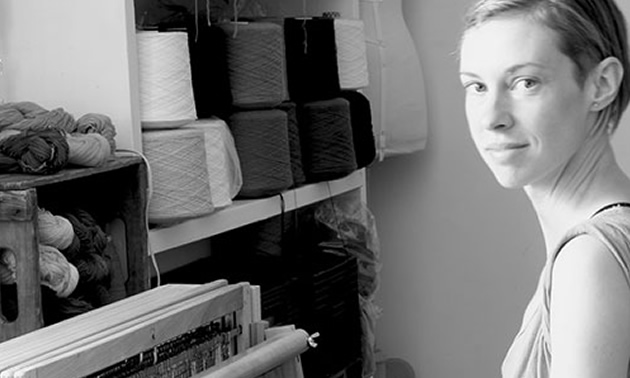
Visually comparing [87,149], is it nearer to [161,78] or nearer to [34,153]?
[34,153]

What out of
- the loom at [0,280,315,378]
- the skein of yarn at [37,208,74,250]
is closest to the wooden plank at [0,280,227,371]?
the loom at [0,280,315,378]

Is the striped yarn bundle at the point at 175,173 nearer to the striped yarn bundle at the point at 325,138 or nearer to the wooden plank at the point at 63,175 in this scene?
the wooden plank at the point at 63,175

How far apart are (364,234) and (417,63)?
2.00 ft

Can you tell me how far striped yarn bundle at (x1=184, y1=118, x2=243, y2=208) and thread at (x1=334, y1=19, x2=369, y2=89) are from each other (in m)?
0.62

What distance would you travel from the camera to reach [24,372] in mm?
1212

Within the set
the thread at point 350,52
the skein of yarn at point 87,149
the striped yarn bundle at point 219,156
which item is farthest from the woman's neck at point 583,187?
the thread at point 350,52

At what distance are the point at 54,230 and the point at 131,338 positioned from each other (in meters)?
0.48

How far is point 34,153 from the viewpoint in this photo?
5.95ft

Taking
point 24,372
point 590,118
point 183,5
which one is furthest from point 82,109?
point 590,118

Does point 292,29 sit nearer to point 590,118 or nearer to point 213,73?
point 213,73

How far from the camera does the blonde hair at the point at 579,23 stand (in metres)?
0.99

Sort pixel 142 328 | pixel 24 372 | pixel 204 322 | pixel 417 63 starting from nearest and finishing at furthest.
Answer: pixel 24 372 → pixel 142 328 → pixel 204 322 → pixel 417 63

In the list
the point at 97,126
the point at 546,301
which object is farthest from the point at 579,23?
the point at 97,126

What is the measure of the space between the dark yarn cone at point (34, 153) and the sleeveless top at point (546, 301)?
980mm
